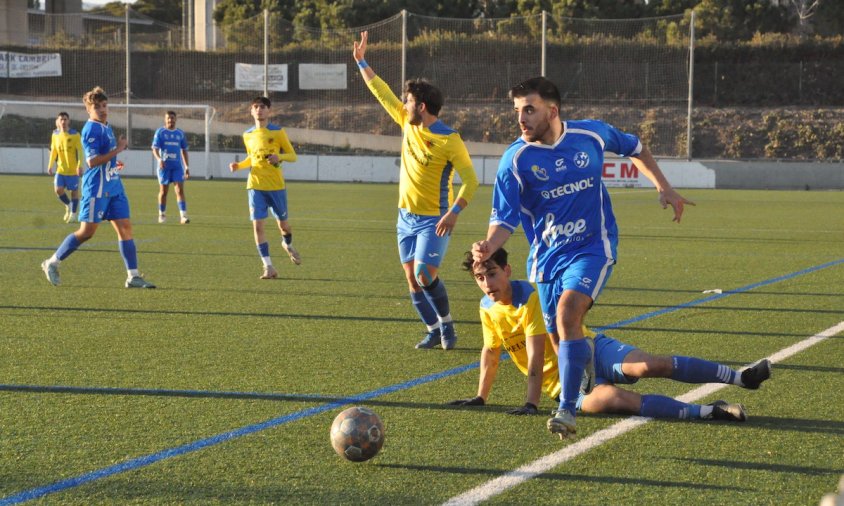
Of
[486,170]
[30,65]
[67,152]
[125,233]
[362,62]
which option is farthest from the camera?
[30,65]

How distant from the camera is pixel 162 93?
4247cm

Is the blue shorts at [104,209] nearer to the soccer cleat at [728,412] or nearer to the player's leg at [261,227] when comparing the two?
the player's leg at [261,227]

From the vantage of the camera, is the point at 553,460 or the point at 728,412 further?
the point at 728,412

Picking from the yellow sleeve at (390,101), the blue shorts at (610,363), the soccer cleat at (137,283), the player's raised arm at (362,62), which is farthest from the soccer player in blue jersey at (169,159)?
the blue shorts at (610,363)

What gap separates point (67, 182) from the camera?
21031mm

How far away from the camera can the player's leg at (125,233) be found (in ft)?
36.3

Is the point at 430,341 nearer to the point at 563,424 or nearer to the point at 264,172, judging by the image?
the point at 563,424

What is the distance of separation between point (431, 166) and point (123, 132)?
36069 mm

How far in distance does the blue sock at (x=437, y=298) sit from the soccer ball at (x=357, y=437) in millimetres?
3271

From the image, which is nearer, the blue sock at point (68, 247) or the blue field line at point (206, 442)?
the blue field line at point (206, 442)

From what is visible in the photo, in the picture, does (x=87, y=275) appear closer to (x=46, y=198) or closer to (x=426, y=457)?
(x=426, y=457)

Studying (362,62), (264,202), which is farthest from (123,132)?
(362,62)

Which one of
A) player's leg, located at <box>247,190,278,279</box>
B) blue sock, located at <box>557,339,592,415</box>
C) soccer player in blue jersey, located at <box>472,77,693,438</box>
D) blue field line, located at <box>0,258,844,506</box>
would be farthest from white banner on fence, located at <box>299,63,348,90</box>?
blue sock, located at <box>557,339,592,415</box>

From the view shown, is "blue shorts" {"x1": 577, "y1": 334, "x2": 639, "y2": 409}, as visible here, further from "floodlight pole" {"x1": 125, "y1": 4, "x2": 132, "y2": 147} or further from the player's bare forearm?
"floodlight pole" {"x1": 125, "y1": 4, "x2": 132, "y2": 147}
